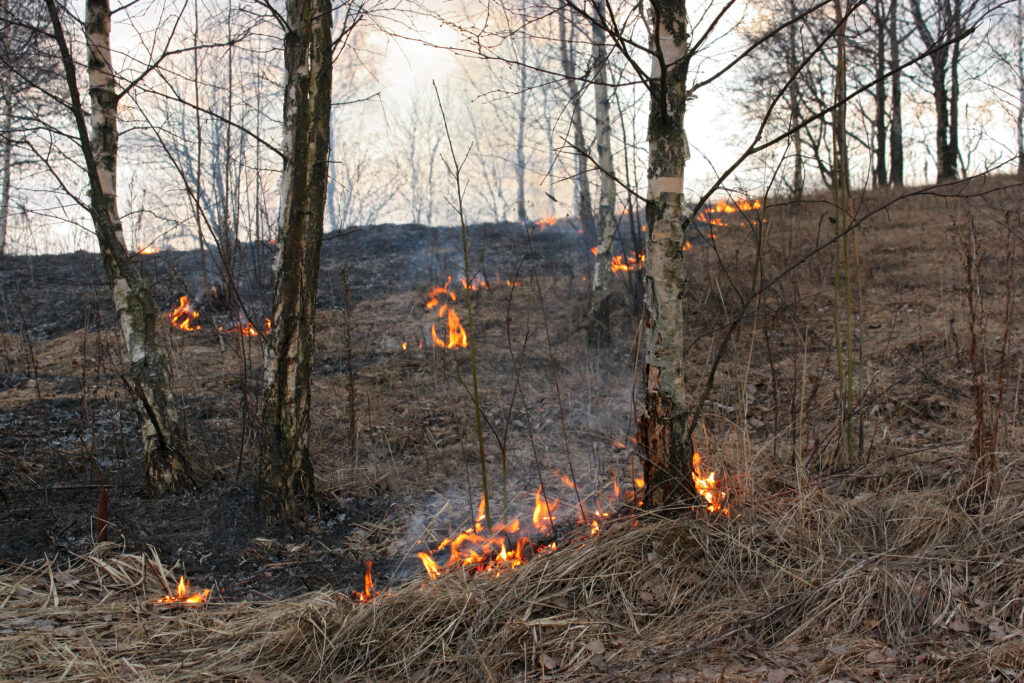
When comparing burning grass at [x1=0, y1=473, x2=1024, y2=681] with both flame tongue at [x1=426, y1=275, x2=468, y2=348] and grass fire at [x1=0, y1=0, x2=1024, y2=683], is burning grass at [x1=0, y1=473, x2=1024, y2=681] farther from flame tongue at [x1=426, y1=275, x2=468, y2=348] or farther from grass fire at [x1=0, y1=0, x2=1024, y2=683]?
flame tongue at [x1=426, y1=275, x2=468, y2=348]

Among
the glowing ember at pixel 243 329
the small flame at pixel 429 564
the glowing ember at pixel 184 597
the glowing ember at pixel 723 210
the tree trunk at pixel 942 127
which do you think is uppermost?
the tree trunk at pixel 942 127

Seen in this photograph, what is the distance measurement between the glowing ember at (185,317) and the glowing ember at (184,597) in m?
7.80

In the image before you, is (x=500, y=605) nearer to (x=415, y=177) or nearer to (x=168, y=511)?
(x=168, y=511)

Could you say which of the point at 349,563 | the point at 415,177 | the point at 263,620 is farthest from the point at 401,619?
the point at 415,177

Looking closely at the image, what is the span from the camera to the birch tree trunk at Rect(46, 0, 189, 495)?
4.69 meters

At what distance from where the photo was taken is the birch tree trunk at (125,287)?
185 inches

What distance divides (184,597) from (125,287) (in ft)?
7.83

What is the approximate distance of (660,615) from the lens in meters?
3.01

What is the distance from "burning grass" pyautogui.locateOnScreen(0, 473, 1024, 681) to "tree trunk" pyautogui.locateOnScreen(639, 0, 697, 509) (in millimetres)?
320

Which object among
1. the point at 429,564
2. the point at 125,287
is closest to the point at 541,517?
the point at 429,564

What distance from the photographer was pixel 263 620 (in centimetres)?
327

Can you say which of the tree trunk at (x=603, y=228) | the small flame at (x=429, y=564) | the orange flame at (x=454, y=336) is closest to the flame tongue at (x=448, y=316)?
the orange flame at (x=454, y=336)

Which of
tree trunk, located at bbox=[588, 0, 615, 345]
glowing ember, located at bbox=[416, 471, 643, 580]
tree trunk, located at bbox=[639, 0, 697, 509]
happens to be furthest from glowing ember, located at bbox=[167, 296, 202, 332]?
tree trunk, located at bbox=[639, 0, 697, 509]

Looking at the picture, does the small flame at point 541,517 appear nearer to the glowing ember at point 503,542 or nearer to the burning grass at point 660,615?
the glowing ember at point 503,542
